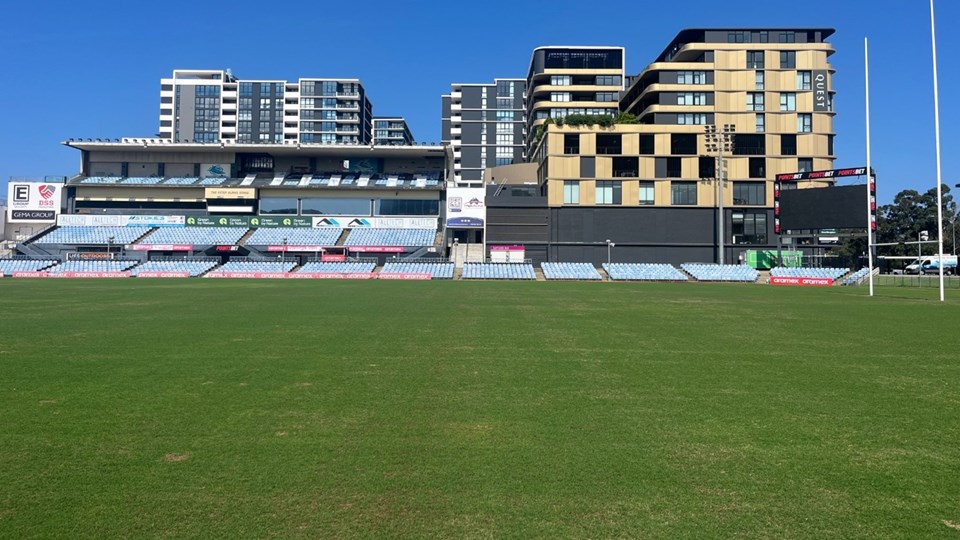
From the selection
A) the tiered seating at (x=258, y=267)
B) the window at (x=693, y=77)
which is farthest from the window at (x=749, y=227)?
the tiered seating at (x=258, y=267)

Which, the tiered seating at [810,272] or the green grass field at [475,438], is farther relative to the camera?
the tiered seating at [810,272]

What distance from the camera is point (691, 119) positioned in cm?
6391

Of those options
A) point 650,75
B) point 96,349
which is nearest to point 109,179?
point 650,75

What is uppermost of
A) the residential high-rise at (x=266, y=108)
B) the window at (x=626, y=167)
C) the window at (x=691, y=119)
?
the residential high-rise at (x=266, y=108)

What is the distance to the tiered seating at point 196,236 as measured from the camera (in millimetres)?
66938

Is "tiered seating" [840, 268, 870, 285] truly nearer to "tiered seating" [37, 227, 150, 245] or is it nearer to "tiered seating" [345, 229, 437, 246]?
"tiered seating" [345, 229, 437, 246]

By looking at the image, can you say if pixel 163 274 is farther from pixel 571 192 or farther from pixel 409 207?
pixel 571 192

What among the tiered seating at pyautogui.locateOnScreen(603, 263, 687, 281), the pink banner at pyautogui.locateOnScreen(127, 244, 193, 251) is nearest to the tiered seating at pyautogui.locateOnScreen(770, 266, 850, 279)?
the tiered seating at pyautogui.locateOnScreen(603, 263, 687, 281)

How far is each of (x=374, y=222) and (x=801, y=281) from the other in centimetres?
4580

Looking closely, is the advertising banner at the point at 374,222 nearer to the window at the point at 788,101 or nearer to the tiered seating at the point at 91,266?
the tiered seating at the point at 91,266

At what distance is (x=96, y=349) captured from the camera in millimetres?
12180

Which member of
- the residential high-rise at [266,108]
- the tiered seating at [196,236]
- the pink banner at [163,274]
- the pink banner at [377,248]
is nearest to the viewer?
the pink banner at [163,274]

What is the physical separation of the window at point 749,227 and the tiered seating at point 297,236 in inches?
1704

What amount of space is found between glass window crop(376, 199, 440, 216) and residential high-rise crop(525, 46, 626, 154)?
17.1 meters
